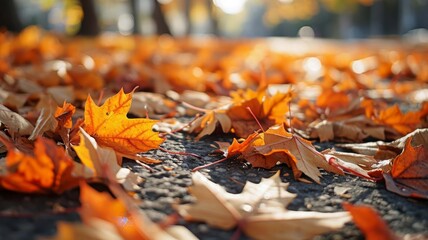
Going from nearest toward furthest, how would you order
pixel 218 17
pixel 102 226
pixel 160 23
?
pixel 102 226, pixel 160 23, pixel 218 17

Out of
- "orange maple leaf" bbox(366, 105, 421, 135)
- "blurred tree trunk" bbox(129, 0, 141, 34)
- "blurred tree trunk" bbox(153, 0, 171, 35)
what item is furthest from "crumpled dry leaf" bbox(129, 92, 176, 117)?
"blurred tree trunk" bbox(129, 0, 141, 34)

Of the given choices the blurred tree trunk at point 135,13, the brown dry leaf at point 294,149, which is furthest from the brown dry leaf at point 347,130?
the blurred tree trunk at point 135,13

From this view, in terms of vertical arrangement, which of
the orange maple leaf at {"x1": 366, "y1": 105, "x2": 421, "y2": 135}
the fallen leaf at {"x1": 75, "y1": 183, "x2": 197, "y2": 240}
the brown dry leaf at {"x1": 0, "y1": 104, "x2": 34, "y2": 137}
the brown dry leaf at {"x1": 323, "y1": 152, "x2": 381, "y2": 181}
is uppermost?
the fallen leaf at {"x1": 75, "y1": 183, "x2": 197, "y2": 240}

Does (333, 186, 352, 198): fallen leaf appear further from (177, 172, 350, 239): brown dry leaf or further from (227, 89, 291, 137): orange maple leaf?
(227, 89, 291, 137): orange maple leaf

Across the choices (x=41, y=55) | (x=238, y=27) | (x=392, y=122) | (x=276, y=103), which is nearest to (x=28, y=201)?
(x=276, y=103)

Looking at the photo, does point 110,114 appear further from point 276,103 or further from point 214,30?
point 214,30

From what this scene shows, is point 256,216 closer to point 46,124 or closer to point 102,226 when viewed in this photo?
point 102,226

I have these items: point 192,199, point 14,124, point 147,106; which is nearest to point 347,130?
point 147,106
